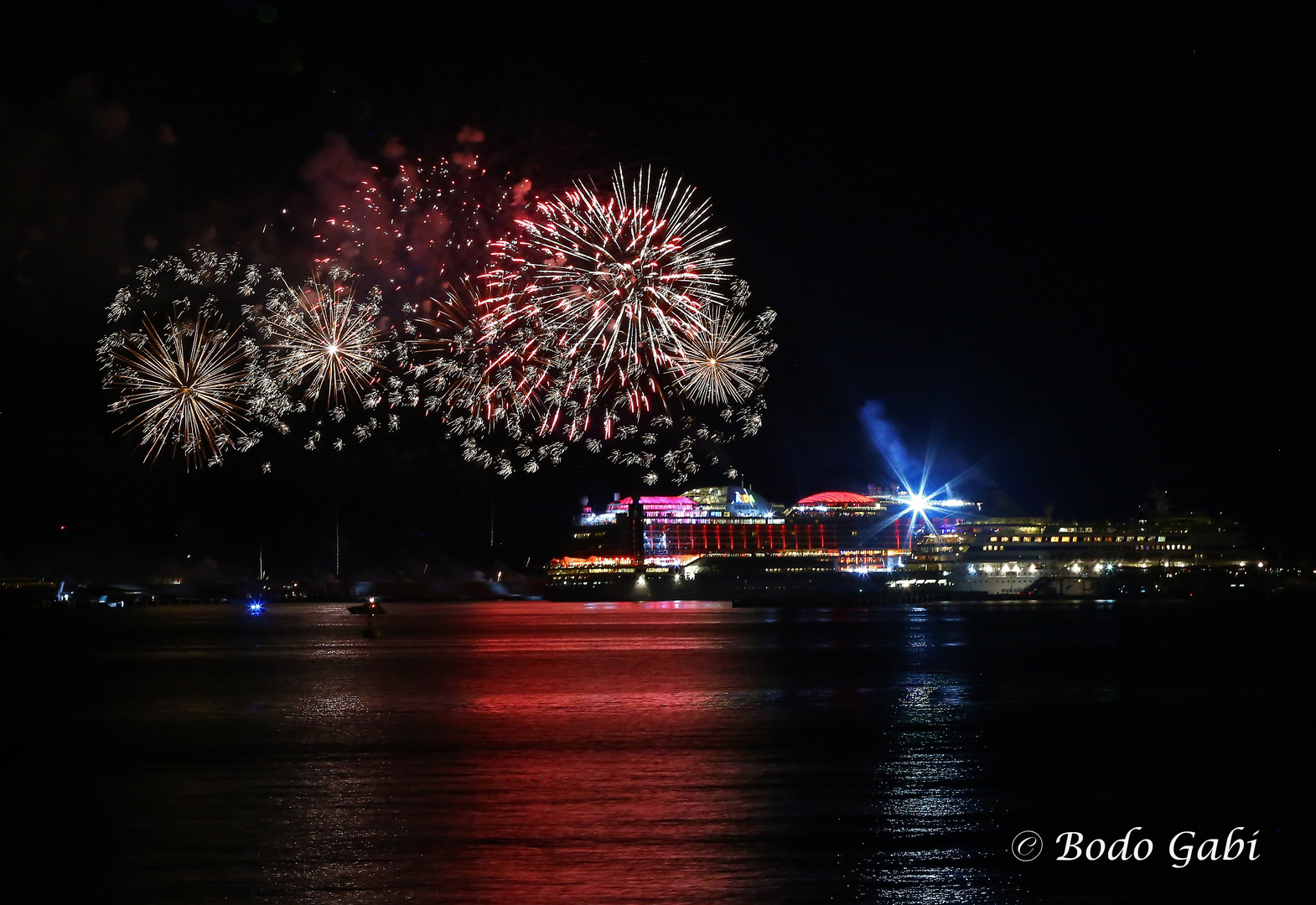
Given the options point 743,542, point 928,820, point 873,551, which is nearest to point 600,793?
point 928,820

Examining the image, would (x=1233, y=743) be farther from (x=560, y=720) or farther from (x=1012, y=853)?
(x=560, y=720)

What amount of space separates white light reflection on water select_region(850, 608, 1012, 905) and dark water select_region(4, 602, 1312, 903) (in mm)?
47

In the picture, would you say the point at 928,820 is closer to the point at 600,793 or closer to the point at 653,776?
the point at 600,793

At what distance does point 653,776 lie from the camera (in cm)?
1493

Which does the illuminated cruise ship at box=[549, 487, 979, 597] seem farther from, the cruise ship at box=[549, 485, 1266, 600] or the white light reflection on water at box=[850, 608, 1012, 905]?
the white light reflection on water at box=[850, 608, 1012, 905]

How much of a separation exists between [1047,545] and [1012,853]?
261 feet

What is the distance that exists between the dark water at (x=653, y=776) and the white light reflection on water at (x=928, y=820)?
0.05m

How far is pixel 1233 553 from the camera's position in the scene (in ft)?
284

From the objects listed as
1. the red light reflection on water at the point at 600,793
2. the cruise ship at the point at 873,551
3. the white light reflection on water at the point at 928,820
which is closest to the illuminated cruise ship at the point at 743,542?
the cruise ship at the point at 873,551

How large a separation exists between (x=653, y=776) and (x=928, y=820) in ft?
12.5

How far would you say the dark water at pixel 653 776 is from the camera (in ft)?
32.7

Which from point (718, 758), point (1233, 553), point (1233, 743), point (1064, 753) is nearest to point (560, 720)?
point (718, 758)

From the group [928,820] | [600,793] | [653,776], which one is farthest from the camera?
[653,776]

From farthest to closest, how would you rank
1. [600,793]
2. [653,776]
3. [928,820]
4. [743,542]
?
[743,542] → [653,776] → [600,793] → [928,820]
